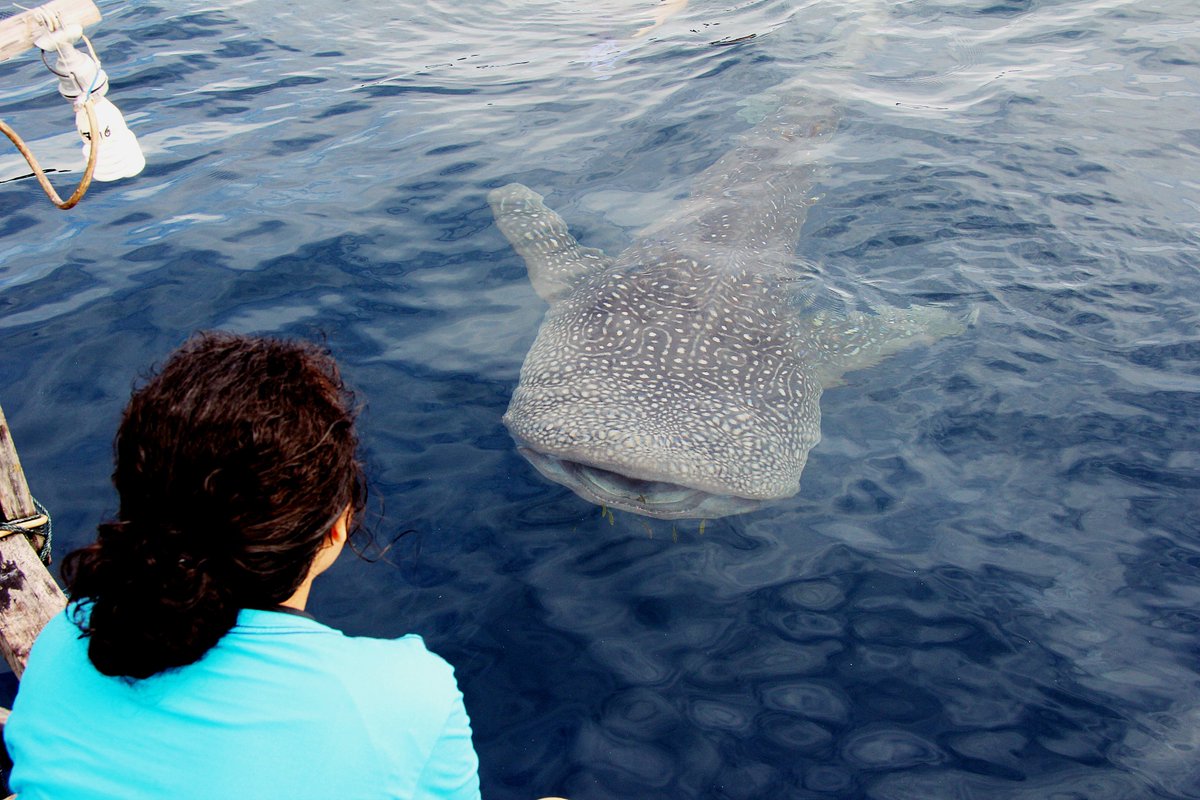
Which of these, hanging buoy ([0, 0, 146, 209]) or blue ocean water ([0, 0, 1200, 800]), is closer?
blue ocean water ([0, 0, 1200, 800])

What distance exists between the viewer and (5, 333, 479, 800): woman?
1.54 metres

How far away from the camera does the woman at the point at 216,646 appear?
1542mm

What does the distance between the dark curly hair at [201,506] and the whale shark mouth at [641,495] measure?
2.18m

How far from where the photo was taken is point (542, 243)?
6.04 meters

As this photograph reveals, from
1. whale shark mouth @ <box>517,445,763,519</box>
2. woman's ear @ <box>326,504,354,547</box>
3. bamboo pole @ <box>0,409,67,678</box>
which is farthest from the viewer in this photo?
whale shark mouth @ <box>517,445,763,519</box>

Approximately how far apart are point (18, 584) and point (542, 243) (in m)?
3.91

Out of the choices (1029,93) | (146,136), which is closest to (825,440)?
(1029,93)

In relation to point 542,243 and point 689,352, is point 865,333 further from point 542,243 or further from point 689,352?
point 542,243

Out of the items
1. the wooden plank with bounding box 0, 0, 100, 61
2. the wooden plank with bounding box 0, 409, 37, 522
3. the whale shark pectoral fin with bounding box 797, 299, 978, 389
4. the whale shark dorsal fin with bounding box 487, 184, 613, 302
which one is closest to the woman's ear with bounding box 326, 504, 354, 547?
the wooden plank with bounding box 0, 409, 37, 522

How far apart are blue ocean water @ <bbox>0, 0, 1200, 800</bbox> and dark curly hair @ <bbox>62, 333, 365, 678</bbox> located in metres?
1.86

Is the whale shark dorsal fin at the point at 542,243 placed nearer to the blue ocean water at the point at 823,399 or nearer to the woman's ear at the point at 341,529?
the blue ocean water at the point at 823,399

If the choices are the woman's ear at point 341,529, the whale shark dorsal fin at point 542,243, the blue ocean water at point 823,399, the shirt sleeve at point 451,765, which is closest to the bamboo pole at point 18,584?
the blue ocean water at point 823,399

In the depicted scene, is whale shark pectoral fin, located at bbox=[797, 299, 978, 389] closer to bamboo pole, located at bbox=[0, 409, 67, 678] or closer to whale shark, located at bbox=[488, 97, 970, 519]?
whale shark, located at bbox=[488, 97, 970, 519]

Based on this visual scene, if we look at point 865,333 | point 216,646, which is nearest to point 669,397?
point 865,333
